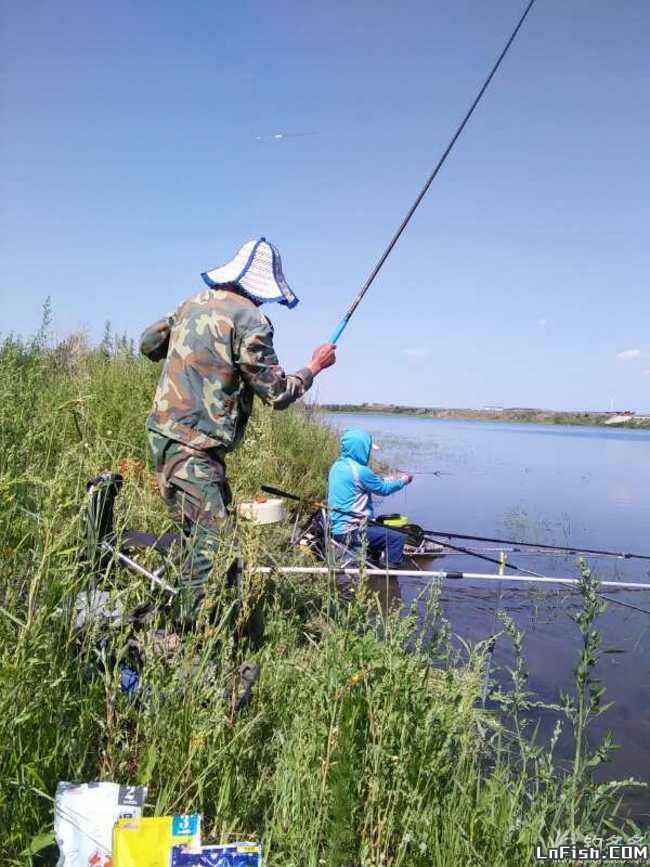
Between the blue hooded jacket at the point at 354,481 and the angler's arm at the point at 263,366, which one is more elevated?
the angler's arm at the point at 263,366

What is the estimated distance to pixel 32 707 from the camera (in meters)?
1.84

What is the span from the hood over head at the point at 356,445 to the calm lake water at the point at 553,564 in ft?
5.14

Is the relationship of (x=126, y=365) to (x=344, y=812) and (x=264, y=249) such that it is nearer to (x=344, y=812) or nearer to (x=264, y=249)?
(x=264, y=249)

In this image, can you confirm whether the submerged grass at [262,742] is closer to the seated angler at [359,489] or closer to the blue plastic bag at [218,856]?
the blue plastic bag at [218,856]

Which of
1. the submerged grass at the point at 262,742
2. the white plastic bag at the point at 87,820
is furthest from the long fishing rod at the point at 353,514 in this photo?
the white plastic bag at the point at 87,820

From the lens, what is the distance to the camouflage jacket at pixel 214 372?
3281 millimetres

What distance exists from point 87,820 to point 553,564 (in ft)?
29.5

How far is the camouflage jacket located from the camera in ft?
10.8

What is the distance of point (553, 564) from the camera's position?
9570 mm

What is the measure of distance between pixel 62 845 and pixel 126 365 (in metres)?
6.82

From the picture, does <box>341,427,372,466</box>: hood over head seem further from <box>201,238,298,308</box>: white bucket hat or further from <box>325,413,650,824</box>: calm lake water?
<box>201,238,298,308</box>: white bucket hat

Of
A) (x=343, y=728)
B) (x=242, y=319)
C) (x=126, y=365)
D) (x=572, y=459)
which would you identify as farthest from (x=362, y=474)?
(x=572, y=459)

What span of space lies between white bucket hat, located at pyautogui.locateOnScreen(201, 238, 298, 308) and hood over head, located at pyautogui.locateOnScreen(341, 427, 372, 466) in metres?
3.50

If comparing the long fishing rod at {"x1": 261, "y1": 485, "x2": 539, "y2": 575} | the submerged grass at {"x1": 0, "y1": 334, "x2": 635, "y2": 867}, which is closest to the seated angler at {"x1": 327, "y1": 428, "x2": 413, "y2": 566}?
the long fishing rod at {"x1": 261, "y1": 485, "x2": 539, "y2": 575}
